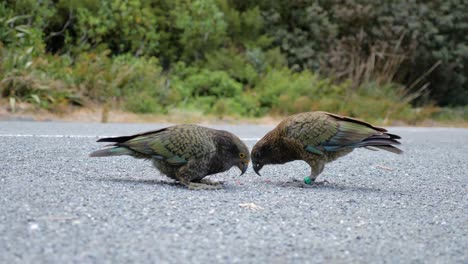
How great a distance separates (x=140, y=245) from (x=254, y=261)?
0.61m

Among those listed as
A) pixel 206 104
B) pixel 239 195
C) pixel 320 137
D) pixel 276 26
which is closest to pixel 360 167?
pixel 320 137

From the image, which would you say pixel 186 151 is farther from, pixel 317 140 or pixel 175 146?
pixel 317 140

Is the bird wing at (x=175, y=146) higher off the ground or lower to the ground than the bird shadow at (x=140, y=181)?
higher

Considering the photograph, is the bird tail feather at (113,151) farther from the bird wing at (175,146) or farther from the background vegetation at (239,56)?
the background vegetation at (239,56)

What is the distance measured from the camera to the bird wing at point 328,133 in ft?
17.9

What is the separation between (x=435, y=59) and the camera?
22.6 meters

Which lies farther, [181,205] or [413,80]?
[413,80]

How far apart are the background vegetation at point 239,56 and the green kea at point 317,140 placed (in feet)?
28.8

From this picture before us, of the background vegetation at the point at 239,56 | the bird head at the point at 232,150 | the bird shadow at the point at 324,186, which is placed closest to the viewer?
the bird head at the point at 232,150

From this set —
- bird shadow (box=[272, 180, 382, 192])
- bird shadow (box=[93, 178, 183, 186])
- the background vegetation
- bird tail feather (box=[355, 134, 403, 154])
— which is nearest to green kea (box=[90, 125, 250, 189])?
bird shadow (box=[93, 178, 183, 186])

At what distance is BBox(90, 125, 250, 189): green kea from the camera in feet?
16.6

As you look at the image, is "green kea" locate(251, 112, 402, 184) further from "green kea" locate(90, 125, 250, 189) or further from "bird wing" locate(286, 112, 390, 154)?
"green kea" locate(90, 125, 250, 189)

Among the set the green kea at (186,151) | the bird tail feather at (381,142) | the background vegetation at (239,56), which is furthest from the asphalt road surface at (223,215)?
the background vegetation at (239,56)

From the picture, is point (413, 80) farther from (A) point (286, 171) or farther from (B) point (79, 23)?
(A) point (286, 171)
